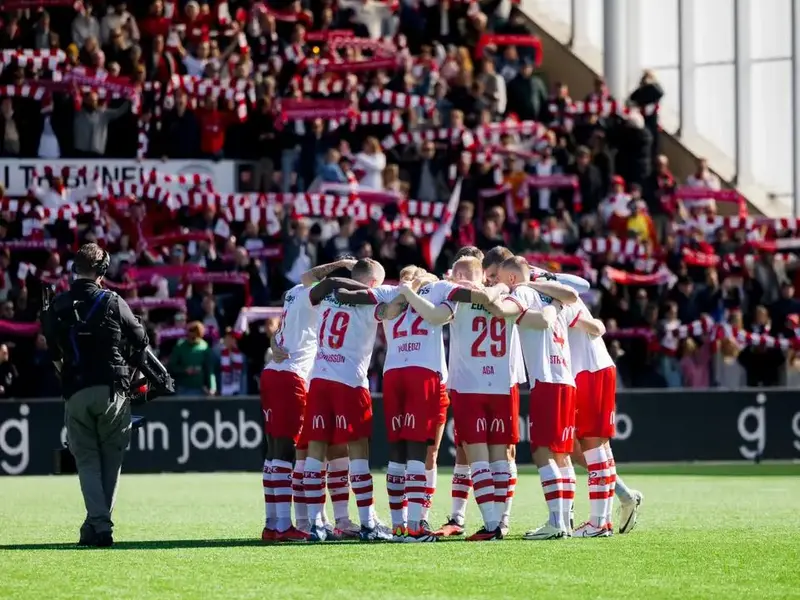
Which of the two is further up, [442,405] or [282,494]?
[442,405]

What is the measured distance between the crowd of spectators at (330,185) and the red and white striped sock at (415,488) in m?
12.1

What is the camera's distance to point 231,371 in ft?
82.8

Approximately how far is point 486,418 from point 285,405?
5.35ft

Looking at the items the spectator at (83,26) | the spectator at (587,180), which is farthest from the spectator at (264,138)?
the spectator at (587,180)

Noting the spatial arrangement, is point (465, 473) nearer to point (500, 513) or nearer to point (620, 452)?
point (500, 513)

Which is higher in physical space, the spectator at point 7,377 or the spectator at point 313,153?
the spectator at point 313,153

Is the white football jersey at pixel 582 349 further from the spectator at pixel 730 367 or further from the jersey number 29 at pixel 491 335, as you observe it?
the spectator at pixel 730 367

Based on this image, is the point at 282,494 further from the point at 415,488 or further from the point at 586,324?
the point at 586,324

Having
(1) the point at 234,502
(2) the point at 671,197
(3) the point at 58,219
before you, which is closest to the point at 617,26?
(2) the point at 671,197

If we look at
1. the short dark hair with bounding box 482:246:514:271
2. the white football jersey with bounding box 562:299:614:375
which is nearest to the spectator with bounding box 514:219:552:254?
the white football jersey with bounding box 562:299:614:375

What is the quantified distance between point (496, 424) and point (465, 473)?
86 cm

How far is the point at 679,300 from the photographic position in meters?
28.1

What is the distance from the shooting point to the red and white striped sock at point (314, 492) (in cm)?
1362

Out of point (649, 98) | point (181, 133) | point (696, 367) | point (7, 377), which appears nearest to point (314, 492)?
point (7, 377)
